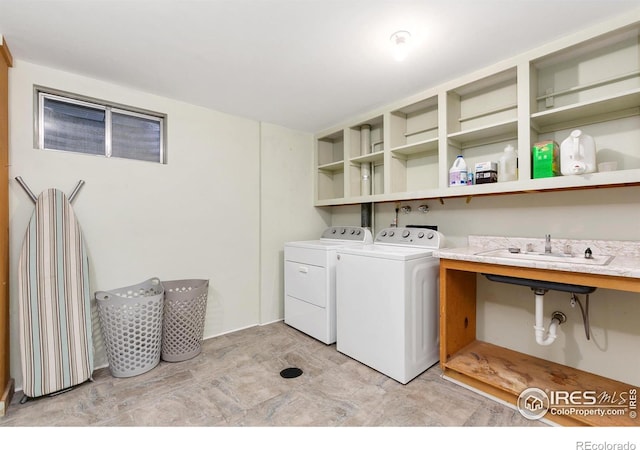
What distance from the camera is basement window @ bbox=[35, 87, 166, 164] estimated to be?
2.05 m

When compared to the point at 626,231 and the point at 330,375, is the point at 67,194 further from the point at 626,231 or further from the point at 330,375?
the point at 626,231

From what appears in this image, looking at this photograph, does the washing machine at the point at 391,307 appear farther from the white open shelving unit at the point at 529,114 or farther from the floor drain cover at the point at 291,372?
the white open shelving unit at the point at 529,114

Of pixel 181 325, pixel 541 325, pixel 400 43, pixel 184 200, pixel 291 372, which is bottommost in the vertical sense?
pixel 291 372

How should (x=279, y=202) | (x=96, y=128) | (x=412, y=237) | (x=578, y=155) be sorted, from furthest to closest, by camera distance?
(x=279, y=202)
(x=412, y=237)
(x=96, y=128)
(x=578, y=155)

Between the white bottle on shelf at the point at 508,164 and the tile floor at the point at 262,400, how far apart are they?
4.79 feet

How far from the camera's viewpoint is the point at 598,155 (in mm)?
1776

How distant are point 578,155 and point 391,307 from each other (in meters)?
1.41

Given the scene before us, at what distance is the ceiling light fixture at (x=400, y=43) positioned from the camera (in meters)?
1.64

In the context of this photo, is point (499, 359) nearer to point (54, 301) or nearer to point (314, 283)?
point (314, 283)

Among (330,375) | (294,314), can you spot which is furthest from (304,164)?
(330,375)

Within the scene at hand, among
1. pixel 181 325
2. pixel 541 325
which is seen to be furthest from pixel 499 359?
pixel 181 325

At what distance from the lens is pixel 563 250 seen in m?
1.88

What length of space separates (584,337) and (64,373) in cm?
340

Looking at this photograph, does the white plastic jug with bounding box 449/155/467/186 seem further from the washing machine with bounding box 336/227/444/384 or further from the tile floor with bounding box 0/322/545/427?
the tile floor with bounding box 0/322/545/427
